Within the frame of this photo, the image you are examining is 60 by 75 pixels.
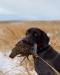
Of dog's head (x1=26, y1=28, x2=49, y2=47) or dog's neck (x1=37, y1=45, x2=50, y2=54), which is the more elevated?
dog's head (x1=26, y1=28, x2=49, y2=47)

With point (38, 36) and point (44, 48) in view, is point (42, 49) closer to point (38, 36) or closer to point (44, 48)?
point (44, 48)

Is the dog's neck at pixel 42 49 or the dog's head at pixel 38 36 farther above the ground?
the dog's head at pixel 38 36

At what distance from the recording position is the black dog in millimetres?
5411

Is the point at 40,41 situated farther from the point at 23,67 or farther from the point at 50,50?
the point at 23,67

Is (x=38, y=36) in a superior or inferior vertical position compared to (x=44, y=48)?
superior

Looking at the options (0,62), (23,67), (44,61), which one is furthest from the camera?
(0,62)

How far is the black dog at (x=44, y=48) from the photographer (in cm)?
541

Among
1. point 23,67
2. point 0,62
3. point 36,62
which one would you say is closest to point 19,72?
point 23,67

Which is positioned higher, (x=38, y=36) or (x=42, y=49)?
(x=38, y=36)

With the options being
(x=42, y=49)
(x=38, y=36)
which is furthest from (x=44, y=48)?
(x=38, y=36)

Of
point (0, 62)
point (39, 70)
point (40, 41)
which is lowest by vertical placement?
point (0, 62)

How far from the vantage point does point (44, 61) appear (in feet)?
17.1

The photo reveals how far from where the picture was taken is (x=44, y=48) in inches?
216

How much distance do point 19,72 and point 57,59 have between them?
269cm
